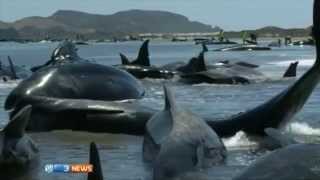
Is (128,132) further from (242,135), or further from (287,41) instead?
(287,41)

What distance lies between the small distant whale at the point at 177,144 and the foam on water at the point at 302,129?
2606 millimetres

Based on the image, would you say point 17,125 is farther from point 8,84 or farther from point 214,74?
point 8,84

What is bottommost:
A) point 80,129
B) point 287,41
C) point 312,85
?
point 287,41

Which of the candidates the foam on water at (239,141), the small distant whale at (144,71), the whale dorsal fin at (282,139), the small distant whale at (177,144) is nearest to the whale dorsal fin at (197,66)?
the small distant whale at (144,71)

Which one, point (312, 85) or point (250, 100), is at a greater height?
Result: point (312, 85)

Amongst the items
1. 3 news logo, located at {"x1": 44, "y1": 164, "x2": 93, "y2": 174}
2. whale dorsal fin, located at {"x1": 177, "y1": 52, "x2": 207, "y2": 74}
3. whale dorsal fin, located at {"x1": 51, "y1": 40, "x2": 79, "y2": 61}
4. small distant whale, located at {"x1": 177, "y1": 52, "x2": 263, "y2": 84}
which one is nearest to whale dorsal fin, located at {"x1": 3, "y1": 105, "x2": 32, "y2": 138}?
3 news logo, located at {"x1": 44, "y1": 164, "x2": 93, "y2": 174}

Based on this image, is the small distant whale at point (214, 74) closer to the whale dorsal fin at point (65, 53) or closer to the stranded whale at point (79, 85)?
the whale dorsal fin at point (65, 53)

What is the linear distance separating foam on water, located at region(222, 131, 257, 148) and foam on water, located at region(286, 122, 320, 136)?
795 millimetres

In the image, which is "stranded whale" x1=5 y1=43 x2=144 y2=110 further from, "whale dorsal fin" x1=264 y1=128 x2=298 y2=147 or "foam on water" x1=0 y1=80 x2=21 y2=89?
"foam on water" x1=0 y1=80 x2=21 y2=89

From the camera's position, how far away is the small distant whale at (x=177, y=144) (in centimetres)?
853

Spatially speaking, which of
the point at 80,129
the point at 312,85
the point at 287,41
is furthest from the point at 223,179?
the point at 287,41

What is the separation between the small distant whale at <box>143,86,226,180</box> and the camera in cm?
853

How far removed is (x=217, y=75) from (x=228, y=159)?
18.6 metres

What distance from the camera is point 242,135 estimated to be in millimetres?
12125
